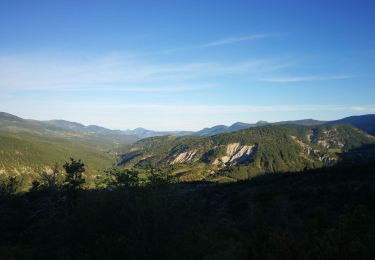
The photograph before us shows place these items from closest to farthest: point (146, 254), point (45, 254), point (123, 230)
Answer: point (146, 254), point (123, 230), point (45, 254)

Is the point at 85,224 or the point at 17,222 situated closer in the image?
the point at 85,224

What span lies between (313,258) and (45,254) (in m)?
32.2

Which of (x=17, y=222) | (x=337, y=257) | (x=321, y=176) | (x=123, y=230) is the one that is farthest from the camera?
(x=321, y=176)

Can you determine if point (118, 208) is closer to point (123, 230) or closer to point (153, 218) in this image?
point (123, 230)

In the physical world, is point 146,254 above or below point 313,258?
below

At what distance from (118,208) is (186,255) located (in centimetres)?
731

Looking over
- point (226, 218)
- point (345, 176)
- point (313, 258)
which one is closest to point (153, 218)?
point (313, 258)

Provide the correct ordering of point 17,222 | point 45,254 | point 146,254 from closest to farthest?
point 146,254 < point 45,254 < point 17,222

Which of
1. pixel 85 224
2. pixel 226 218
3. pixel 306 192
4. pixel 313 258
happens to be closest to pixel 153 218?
pixel 85 224

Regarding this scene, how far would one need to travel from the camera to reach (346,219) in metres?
19.8

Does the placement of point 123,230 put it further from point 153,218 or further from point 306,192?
point 306,192

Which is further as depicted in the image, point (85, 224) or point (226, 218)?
point (226, 218)

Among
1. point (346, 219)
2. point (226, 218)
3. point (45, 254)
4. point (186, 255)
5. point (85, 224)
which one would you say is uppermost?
point (346, 219)

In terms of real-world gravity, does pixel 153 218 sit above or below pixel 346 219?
below
